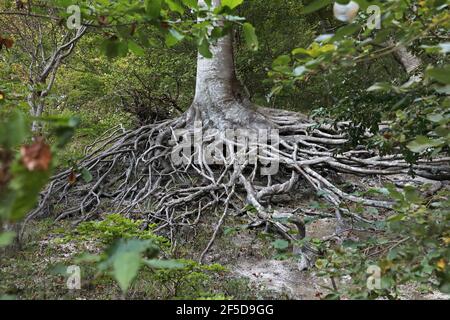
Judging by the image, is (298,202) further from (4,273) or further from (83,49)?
(83,49)

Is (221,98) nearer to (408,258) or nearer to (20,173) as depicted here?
(408,258)

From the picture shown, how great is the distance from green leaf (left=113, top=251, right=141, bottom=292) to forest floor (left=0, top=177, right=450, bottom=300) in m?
1.05

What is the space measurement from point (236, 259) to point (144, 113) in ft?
10.1

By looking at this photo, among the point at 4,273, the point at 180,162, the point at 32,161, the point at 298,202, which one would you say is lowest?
the point at 298,202

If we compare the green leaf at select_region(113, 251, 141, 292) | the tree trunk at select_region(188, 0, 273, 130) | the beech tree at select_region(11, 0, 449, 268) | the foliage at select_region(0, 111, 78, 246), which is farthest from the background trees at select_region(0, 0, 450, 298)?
the tree trunk at select_region(188, 0, 273, 130)

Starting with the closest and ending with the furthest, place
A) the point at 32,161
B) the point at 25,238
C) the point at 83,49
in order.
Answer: the point at 32,161 → the point at 25,238 → the point at 83,49

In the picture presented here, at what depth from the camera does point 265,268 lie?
118 inches

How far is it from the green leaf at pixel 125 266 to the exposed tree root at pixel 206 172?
240cm

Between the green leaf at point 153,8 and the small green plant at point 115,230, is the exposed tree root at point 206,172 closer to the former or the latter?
the small green plant at point 115,230

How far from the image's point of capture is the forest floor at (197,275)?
2.23 meters

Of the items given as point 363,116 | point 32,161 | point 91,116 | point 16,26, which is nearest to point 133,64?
point 91,116

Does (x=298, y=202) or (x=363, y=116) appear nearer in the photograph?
(x=363, y=116)
